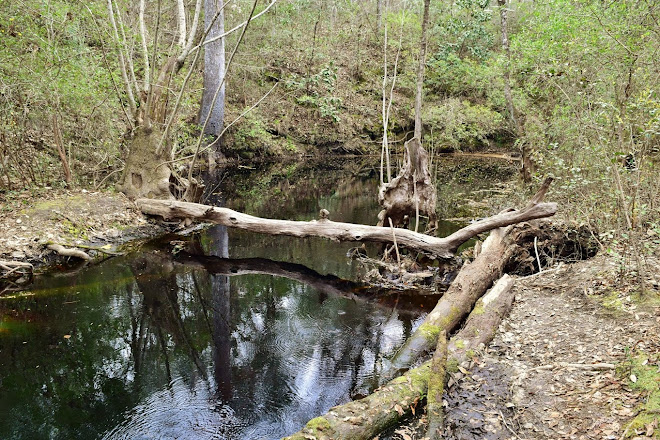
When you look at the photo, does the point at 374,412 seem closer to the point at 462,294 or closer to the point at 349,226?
the point at 462,294

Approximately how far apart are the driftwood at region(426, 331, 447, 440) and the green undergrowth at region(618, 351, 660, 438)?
1.45 meters

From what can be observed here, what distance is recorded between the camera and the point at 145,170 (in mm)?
11711

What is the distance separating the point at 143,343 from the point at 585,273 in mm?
6540

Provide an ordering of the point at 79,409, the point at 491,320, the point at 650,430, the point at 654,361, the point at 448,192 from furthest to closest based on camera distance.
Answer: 1. the point at 448,192
2. the point at 491,320
3. the point at 79,409
4. the point at 654,361
5. the point at 650,430

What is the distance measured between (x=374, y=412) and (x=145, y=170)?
9.74 meters

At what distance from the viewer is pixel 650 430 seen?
323 cm

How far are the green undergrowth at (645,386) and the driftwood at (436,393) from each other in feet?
4.76

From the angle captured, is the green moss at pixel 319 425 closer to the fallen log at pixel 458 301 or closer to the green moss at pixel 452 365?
the green moss at pixel 452 365

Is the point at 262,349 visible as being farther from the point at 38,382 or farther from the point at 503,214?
the point at 503,214

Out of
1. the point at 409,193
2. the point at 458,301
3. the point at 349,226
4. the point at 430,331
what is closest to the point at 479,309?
the point at 458,301

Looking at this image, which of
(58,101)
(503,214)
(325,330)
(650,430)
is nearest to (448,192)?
(503,214)

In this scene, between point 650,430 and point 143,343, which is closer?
point 650,430

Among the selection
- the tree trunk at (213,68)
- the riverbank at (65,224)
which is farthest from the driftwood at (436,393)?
the tree trunk at (213,68)

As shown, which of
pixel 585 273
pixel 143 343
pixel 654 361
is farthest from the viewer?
pixel 585 273
